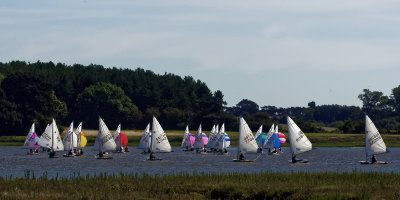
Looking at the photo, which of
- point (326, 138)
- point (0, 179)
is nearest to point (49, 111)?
point (326, 138)

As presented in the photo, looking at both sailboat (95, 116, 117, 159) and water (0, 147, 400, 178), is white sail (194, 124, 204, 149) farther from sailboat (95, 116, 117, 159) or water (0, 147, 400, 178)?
sailboat (95, 116, 117, 159)

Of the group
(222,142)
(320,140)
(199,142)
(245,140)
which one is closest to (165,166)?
(245,140)

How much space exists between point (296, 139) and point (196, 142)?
4926 cm

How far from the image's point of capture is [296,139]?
85750 mm

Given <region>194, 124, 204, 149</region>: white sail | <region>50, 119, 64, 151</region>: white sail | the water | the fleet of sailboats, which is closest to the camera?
the water

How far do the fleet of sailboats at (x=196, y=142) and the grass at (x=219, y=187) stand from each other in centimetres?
3078

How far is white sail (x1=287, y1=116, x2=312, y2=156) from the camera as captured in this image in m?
85.1

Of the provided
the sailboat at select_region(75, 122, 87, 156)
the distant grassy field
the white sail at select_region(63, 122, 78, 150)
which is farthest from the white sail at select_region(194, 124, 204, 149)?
the distant grassy field

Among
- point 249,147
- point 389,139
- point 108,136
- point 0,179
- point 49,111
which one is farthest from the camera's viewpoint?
point 49,111

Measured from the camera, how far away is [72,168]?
278 feet

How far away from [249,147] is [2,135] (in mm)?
104743

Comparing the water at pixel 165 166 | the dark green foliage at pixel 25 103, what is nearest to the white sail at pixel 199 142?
the water at pixel 165 166

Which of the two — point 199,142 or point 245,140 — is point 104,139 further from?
point 199,142

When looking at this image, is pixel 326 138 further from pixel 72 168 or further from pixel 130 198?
pixel 130 198
